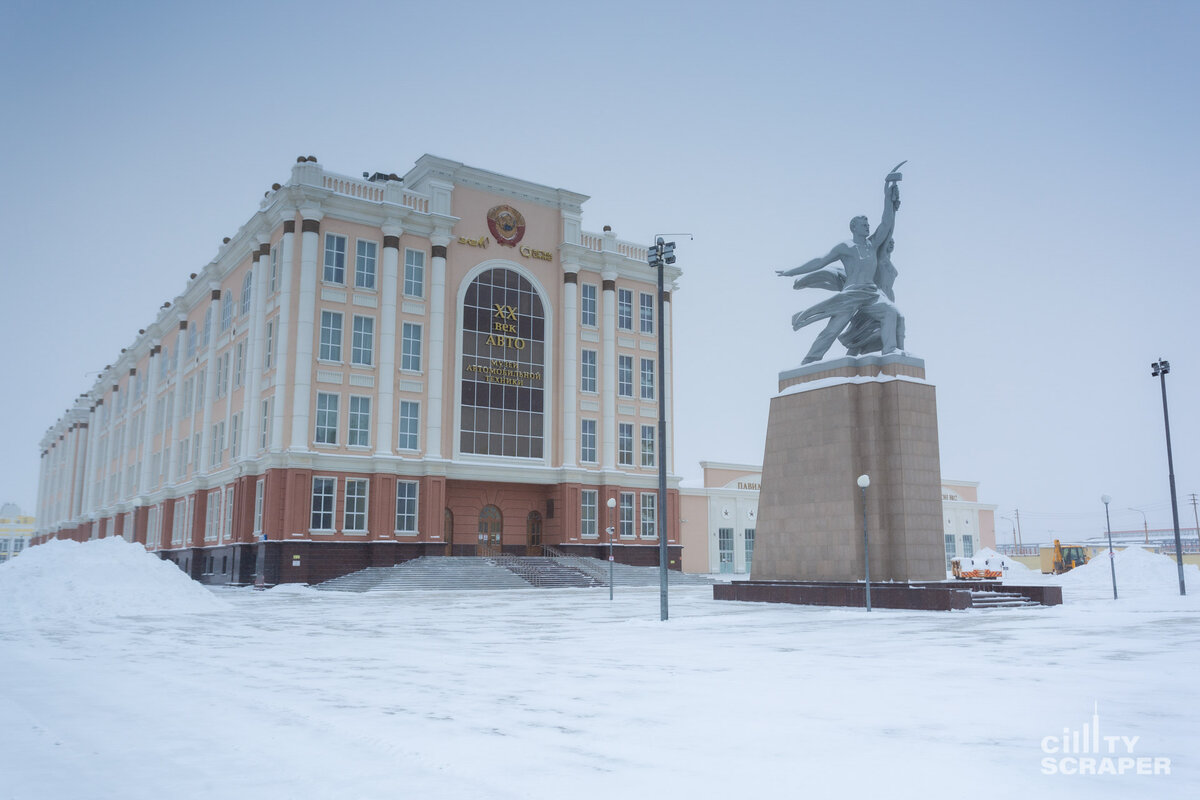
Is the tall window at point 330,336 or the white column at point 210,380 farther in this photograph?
the white column at point 210,380

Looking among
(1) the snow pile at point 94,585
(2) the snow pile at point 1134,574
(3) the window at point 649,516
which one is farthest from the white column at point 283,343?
(2) the snow pile at point 1134,574

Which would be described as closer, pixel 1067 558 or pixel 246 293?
pixel 246 293

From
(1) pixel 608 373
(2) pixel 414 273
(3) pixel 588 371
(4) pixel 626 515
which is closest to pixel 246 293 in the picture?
(2) pixel 414 273

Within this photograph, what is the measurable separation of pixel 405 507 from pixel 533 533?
355 inches

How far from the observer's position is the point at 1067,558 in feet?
220

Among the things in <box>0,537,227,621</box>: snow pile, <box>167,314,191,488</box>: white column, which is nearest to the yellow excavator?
<box>0,537,227,621</box>: snow pile

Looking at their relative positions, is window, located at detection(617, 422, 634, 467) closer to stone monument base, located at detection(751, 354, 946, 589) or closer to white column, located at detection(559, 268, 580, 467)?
white column, located at detection(559, 268, 580, 467)

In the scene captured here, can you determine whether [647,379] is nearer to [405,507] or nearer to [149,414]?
[405,507]

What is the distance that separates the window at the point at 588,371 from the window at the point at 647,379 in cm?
361

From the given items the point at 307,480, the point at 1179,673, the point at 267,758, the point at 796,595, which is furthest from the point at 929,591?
Result: the point at 307,480

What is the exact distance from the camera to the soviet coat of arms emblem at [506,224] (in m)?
51.6

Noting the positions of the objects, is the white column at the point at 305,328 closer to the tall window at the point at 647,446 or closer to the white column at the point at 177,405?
the tall window at the point at 647,446

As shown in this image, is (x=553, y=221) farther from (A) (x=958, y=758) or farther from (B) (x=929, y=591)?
(A) (x=958, y=758)

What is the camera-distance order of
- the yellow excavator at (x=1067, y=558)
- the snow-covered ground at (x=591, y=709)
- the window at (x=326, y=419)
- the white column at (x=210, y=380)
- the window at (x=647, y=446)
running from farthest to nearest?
the yellow excavator at (x=1067, y=558)
the window at (x=647, y=446)
the white column at (x=210, y=380)
the window at (x=326, y=419)
the snow-covered ground at (x=591, y=709)
